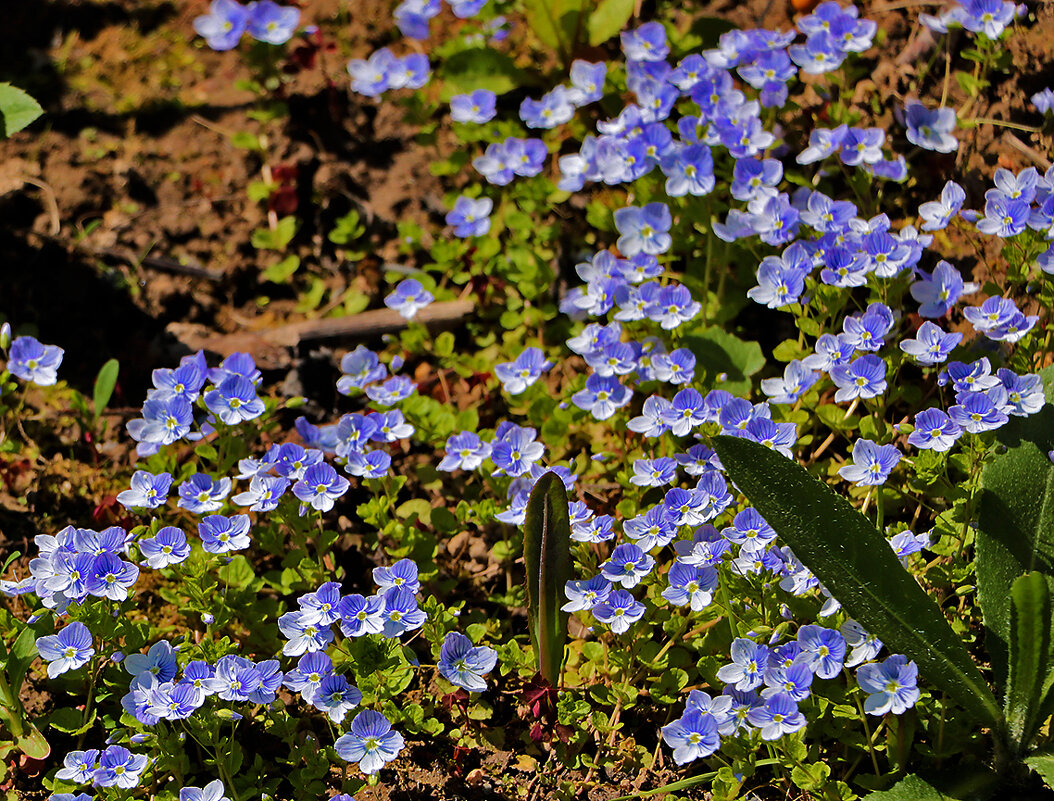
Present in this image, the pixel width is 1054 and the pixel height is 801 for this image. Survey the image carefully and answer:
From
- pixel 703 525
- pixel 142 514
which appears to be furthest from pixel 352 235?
pixel 703 525

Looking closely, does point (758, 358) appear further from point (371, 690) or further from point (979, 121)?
point (371, 690)

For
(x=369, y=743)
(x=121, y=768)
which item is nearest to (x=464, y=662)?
(x=369, y=743)

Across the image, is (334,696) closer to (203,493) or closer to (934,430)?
(203,493)

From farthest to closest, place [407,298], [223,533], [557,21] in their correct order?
[557,21] < [407,298] < [223,533]

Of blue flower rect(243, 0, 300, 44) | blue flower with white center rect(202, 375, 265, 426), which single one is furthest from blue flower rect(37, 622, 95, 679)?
blue flower rect(243, 0, 300, 44)

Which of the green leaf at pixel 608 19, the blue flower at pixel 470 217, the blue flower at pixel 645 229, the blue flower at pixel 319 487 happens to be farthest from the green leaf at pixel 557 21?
the blue flower at pixel 319 487

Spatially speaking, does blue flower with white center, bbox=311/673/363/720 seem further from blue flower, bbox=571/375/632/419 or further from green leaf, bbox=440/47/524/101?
green leaf, bbox=440/47/524/101
